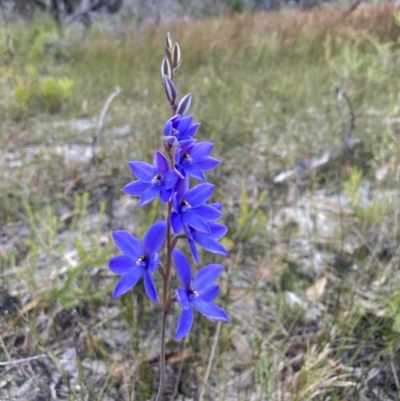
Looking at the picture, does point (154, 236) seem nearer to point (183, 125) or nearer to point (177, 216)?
point (177, 216)

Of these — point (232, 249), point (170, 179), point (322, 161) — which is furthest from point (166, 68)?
point (322, 161)

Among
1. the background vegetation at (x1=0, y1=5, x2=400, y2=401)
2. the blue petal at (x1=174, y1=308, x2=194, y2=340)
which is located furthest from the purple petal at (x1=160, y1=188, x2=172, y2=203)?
the background vegetation at (x1=0, y1=5, x2=400, y2=401)

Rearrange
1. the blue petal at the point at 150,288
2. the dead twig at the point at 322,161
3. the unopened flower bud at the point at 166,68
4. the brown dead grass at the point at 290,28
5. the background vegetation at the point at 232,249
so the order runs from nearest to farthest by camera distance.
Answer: the blue petal at the point at 150,288 → the unopened flower bud at the point at 166,68 → the background vegetation at the point at 232,249 → the dead twig at the point at 322,161 → the brown dead grass at the point at 290,28

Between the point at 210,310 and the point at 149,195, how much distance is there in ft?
0.76

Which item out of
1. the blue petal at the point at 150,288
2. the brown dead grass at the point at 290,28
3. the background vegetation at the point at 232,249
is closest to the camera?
the blue petal at the point at 150,288

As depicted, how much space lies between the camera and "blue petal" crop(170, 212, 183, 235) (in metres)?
0.76

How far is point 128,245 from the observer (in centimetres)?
80

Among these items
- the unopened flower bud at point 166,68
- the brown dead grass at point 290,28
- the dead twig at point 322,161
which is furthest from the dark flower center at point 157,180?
the brown dead grass at point 290,28

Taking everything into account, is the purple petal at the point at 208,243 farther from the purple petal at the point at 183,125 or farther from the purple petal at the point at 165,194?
the purple petal at the point at 183,125

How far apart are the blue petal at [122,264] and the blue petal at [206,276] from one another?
0.41 ft

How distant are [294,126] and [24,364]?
94.2 inches

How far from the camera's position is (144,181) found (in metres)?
0.79

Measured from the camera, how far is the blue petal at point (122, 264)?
0.78m

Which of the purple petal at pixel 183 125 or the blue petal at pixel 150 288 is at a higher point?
the purple petal at pixel 183 125
